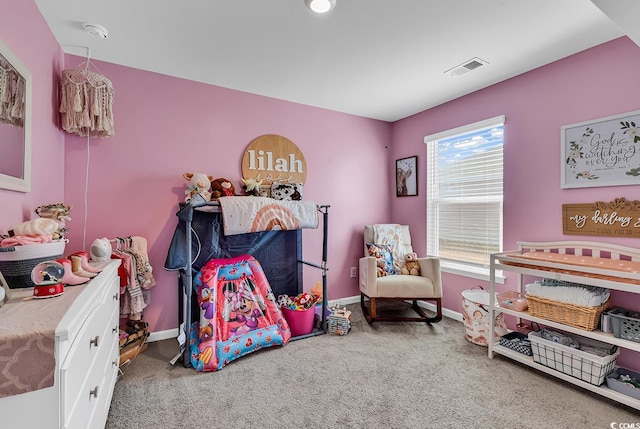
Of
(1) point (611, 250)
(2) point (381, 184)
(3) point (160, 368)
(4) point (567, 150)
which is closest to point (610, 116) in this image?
(4) point (567, 150)

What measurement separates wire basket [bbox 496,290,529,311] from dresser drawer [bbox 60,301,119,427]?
2.62 metres

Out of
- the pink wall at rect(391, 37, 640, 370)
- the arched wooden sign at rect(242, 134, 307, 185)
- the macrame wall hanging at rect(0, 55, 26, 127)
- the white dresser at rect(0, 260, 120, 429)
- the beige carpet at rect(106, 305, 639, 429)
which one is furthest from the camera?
the arched wooden sign at rect(242, 134, 307, 185)

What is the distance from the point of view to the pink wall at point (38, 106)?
58.9 inches

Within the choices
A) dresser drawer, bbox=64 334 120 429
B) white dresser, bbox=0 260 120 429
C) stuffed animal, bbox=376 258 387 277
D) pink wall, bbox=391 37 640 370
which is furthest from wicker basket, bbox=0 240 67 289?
pink wall, bbox=391 37 640 370

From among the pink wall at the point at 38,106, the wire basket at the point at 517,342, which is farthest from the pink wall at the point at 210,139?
the wire basket at the point at 517,342

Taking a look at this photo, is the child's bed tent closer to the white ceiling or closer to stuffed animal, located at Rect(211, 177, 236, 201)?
stuffed animal, located at Rect(211, 177, 236, 201)

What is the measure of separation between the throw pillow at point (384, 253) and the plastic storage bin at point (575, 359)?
1.44 m

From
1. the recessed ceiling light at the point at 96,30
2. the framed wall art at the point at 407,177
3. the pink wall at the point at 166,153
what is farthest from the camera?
the framed wall art at the point at 407,177

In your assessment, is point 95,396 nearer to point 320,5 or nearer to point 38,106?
point 38,106

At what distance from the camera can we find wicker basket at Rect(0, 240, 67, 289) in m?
1.18

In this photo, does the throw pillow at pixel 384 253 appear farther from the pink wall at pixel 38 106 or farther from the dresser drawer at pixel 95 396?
the pink wall at pixel 38 106

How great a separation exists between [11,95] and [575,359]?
3501 mm

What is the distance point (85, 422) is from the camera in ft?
3.68

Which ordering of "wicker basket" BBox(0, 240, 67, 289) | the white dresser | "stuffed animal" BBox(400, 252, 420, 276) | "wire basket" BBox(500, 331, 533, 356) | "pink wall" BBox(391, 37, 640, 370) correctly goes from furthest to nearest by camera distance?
"stuffed animal" BBox(400, 252, 420, 276) → "wire basket" BBox(500, 331, 533, 356) → "pink wall" BBox(391, 37, 640, 370) → "wicker basket" BBox(0, 240, 67, 289) → the white dresser
